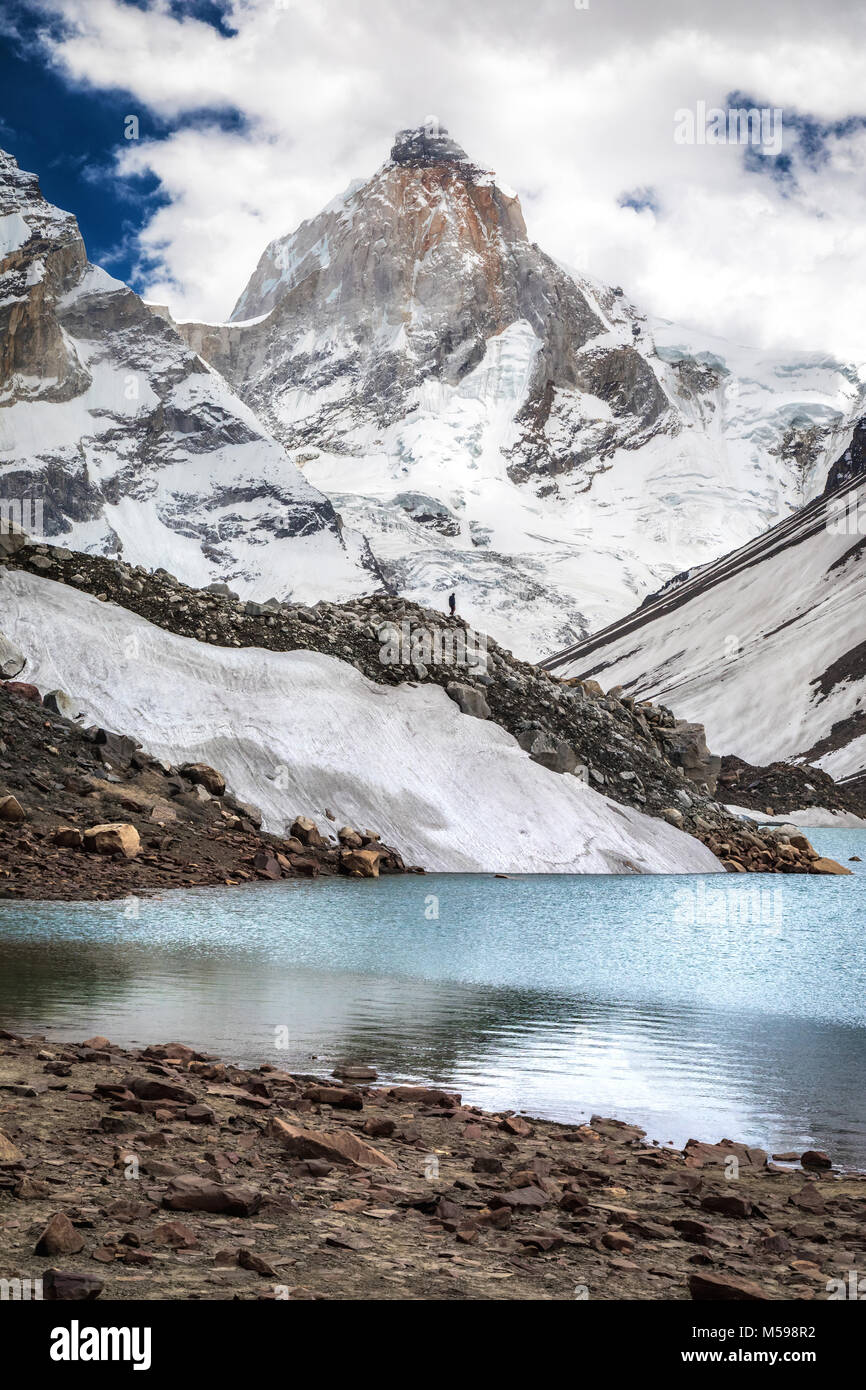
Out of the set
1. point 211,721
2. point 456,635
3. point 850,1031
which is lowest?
point 850,1031

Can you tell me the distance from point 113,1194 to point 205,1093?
124 inches

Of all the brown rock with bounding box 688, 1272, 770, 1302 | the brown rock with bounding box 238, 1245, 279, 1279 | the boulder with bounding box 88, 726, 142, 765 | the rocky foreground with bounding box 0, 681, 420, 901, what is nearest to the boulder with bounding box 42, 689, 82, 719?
the rocky foreground with bounding box 0, 681, 420, 901

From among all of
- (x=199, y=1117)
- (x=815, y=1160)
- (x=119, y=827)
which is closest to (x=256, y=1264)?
(x=199, y=1117)

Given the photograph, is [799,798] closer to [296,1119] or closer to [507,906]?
[507,906]

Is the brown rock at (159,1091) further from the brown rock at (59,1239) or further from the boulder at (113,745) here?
the boulder at (113,745)

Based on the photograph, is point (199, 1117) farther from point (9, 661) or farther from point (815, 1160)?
point (9, 661)

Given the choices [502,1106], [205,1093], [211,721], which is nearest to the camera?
[205,1093]

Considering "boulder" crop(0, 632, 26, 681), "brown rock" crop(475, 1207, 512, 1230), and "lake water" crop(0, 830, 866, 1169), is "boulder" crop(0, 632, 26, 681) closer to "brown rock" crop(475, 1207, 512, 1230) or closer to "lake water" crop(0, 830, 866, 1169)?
"lake water" crop(0, 830, 866, 1169)

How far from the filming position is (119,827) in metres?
29.2

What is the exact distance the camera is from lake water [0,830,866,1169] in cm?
1255

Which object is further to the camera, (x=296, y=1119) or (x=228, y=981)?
(x=228, y=981)
